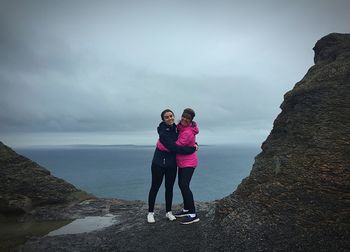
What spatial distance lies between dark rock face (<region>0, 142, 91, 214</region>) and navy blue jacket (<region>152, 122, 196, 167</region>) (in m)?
7.39

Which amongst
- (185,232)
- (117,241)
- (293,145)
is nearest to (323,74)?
(293,145)

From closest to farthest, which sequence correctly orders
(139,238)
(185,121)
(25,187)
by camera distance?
(139,238) < (185,121) < (25,187)

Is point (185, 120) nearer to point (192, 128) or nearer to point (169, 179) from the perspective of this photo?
point (192, 128)

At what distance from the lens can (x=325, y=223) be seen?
9.87 metres

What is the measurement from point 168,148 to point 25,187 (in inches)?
355

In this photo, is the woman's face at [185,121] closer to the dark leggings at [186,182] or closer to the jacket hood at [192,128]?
the jacket hood at [192,128]

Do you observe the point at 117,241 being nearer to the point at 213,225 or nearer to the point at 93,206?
the point at 213,225

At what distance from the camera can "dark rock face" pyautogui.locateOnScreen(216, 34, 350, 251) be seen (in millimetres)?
9695

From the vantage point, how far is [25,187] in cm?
1605

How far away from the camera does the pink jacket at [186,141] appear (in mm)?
11367

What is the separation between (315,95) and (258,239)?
7.90 metres

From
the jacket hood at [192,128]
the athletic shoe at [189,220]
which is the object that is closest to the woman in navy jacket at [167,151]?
the jacket hood at [192,128]

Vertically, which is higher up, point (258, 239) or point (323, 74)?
point (323, 74)

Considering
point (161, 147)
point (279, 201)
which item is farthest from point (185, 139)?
point (279, 201)
